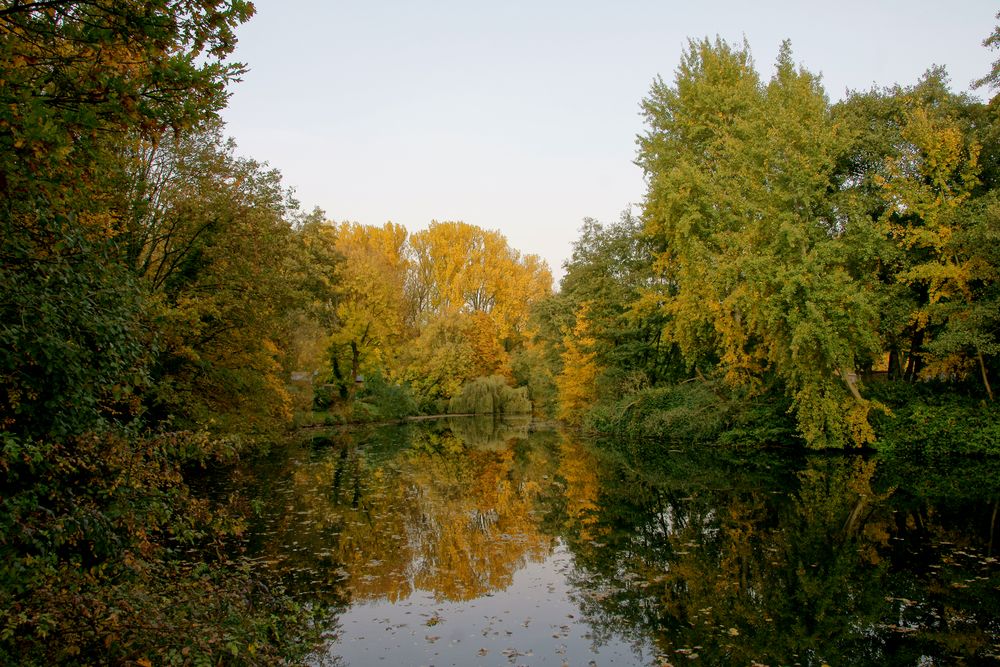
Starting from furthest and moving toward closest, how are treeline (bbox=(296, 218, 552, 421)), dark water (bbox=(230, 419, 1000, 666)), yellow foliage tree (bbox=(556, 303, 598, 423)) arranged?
1. treeline (bbox=(296, 218, 552, 421))
2. yellow foliage tree (bbox=(556, 303, 598, 423))
3. dark water (bbox=(230, 419, 1000, 666))

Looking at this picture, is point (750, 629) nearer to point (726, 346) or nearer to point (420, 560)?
point (420, 560)

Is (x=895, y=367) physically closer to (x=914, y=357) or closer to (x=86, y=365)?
(x=914, y=357)

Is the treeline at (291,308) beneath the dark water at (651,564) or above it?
above

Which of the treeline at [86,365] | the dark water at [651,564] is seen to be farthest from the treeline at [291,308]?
the dark water at [651,564]

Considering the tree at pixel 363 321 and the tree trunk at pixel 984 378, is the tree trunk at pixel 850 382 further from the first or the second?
the tree at pixel 363 321

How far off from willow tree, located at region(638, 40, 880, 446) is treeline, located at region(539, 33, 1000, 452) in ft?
0.25

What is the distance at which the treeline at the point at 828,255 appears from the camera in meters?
19.5

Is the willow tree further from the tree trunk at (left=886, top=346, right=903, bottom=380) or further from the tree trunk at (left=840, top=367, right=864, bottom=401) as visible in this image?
the tree trunk at (left=886, top=346, right=903, bottom=380)

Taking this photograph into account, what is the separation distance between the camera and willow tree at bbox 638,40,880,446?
19.6 metres

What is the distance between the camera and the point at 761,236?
22.0m

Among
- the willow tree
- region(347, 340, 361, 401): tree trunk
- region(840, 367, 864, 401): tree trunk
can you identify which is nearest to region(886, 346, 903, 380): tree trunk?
the willow tree

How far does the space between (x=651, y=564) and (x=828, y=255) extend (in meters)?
13.3

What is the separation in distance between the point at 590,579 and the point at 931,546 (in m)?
5.72

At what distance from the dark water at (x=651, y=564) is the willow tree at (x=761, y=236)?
351cm
